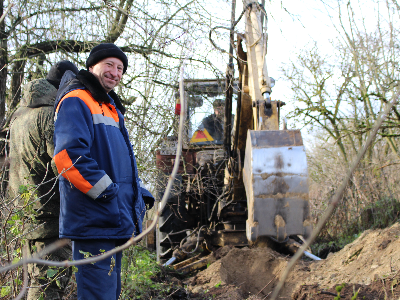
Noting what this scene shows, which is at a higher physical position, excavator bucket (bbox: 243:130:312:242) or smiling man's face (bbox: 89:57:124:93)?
smiling man's face (bbox: 89:57:124:93)

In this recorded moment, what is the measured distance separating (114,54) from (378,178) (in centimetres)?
634

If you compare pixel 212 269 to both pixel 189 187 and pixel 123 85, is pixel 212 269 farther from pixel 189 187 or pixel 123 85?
pixel 123 85

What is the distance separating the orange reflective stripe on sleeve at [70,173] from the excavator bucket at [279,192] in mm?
1187

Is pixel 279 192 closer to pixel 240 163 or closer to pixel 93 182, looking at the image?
pixel 93 182

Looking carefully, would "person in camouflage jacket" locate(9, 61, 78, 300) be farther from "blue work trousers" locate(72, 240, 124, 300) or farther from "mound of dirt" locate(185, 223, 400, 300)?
"mound of dirt" locate(185, 223, 400, 300)

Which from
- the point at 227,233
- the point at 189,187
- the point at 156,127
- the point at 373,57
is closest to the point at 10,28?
the point at 156,127

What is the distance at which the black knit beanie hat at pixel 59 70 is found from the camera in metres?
2.75

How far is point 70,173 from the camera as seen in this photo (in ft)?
6.86

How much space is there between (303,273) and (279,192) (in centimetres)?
210

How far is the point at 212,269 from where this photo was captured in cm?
455

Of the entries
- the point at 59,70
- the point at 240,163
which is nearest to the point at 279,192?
the point at 240,163

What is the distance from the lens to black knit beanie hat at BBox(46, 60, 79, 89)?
108 inches

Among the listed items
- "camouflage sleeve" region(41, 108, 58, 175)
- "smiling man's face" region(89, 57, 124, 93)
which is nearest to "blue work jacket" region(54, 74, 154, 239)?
"smiling man's face" region(89, 57, 124, 93)

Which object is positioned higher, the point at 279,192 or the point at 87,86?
the point at 87,86
